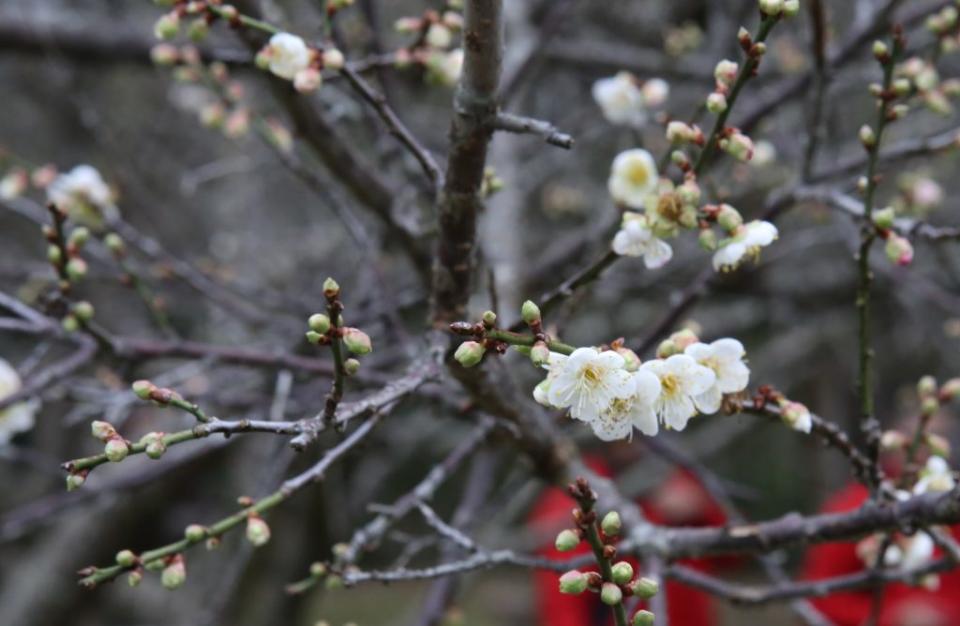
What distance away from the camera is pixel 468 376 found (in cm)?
119

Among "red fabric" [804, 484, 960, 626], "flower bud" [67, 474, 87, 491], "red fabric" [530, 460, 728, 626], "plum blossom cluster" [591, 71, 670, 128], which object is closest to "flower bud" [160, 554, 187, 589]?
"flower bud" [67, 474, 87, 491]

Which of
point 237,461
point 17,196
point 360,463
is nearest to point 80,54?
point 17,196

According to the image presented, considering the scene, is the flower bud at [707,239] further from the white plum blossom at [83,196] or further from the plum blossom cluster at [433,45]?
the white plum blossom at [83,196]

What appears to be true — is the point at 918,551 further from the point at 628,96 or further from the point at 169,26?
the point at 169,26

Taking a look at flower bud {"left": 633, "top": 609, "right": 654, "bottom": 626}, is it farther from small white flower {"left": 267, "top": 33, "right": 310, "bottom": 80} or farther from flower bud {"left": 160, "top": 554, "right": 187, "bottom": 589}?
small white flower {"left": 267, "top": 33, "right": 310, "bottom": 80}

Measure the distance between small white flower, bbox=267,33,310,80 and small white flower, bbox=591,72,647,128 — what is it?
2.67ft

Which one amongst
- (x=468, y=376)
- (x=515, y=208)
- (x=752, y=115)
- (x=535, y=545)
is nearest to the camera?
(x=468, y=376)

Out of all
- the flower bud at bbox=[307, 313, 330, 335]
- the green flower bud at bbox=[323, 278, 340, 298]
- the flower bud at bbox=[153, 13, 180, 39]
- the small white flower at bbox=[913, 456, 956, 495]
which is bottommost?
the flower bud at bbox=[307, 313, 330, 335]

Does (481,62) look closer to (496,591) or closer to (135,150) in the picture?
(135,150)

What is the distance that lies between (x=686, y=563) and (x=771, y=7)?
106 inches

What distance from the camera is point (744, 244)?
43.0 inches

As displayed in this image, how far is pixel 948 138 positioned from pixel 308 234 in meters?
3.43

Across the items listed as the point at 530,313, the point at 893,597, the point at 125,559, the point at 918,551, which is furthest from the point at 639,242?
the point at 893,597

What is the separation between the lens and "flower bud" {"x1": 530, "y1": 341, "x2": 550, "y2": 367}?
85 centimetres
